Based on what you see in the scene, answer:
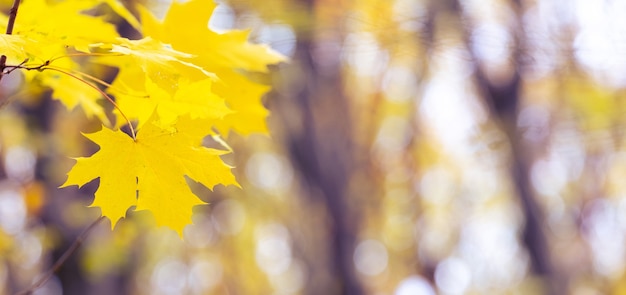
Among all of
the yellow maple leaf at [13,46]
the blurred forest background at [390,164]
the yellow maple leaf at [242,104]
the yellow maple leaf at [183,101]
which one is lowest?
the blurred forest background at [390,164]

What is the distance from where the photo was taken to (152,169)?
0.91 metres

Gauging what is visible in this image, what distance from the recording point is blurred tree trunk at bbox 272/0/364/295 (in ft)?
13.8

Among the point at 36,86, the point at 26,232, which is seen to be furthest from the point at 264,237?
the point at 36,86

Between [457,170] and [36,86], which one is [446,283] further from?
[36,86]

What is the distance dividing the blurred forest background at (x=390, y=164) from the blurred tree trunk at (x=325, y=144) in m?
0.01

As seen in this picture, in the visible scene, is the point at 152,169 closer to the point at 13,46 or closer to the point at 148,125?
the point at 148,125

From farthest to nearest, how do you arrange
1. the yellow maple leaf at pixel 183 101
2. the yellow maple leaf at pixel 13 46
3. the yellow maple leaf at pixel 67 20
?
the yellow maple leaf at pixel 67 20 < the yellow maple leaf at pixel 183 101 < the yellow maple leaf at pixel 13 46

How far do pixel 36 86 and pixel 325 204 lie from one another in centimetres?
327

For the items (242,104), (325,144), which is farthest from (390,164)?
(242,104)

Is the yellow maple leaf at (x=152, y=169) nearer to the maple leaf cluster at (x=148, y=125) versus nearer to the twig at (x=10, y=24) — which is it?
the maple leaf cluster at (x=148, y=125)

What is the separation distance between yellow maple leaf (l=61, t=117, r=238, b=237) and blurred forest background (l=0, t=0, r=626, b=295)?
19.3 inches

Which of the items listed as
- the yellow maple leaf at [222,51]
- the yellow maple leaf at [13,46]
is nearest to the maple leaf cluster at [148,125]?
the yellow maple leaf at [13,46]

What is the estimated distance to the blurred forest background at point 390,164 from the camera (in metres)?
1.87

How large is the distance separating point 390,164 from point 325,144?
4.48 ft
